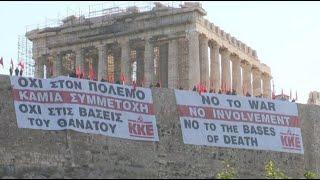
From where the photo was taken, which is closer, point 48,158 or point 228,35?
point 48,158

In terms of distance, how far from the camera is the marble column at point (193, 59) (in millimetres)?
74000

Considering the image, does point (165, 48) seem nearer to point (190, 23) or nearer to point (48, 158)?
point (190, 23)

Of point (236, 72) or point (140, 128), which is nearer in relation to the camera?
point (140, 128)

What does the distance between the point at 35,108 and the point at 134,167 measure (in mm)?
5937

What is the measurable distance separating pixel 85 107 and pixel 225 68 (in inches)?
1222

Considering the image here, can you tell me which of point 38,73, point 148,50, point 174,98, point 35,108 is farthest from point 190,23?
point 35,108

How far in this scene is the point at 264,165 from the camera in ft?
180

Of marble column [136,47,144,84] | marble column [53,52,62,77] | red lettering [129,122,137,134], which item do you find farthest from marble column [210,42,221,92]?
red lettering [129,122,137,134]

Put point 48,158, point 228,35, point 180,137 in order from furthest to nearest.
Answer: point 228,35 < point 180,137 < point 48,158

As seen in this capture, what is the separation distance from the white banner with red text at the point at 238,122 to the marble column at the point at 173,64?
1969cm

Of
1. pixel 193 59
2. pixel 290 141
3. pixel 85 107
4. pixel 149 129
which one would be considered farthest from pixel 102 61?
pixel 85 107

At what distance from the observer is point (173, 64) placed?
76.1m

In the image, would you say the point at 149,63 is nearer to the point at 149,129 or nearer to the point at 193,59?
the point at 193,59

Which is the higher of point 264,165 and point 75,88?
point 75,88
